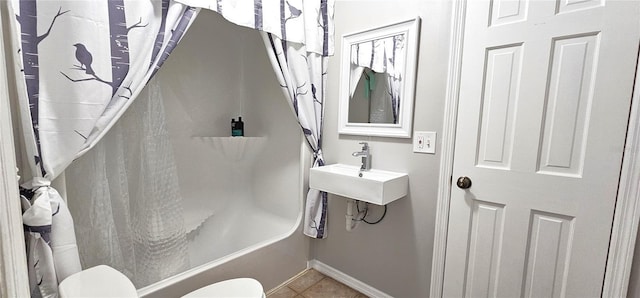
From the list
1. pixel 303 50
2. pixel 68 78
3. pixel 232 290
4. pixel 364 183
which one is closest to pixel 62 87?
pixel 68 78

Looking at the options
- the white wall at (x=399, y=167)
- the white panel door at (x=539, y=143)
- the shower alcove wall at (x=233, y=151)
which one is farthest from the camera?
the shower alcove wall at (x=233, y=151)

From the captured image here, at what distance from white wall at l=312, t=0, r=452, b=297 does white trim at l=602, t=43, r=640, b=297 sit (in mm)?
697

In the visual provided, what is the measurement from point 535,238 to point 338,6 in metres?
1.77

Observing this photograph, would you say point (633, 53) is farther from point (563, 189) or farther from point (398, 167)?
point (398, 167)

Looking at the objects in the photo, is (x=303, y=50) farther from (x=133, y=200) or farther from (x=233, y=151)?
(x=133, y=200)

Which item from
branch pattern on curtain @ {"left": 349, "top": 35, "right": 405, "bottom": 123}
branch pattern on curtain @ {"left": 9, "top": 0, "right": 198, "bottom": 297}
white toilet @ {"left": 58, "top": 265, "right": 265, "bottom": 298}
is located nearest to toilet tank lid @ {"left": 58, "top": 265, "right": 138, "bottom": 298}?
white toilet @ {"left": 58, "top": 265, "right": 265, "bottom": 298}

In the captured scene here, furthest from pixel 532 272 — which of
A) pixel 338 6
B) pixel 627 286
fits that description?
pixel 338 6

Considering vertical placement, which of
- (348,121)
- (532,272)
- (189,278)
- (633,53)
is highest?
(633,53)

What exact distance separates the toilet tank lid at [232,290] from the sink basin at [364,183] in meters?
0.71

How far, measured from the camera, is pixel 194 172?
2170mm

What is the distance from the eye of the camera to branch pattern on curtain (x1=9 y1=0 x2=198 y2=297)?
0.95 meters

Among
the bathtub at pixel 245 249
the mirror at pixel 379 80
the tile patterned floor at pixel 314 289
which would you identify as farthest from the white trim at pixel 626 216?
the bathtub at pixel 245 249

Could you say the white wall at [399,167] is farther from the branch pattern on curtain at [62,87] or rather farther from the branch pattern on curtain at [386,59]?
the branch pattern on curtain at [62,87]

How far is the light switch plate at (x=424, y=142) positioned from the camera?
1519mm
